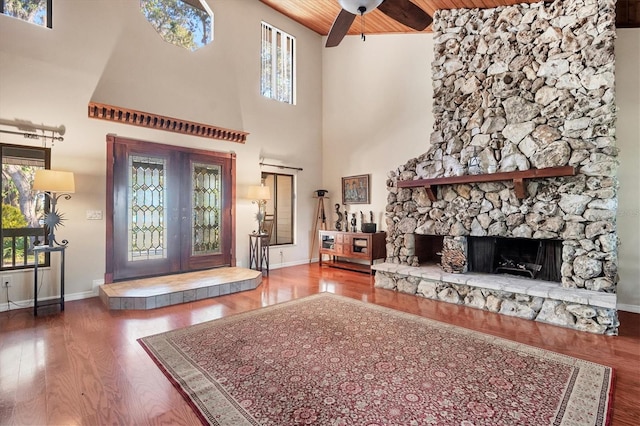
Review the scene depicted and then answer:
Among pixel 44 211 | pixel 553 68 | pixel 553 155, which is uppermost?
pixel 553 68

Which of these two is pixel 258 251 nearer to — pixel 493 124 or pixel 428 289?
pixel 428 289

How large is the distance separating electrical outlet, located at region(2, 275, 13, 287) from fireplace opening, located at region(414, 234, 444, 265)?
5629 millimetres

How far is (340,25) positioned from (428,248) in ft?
12.6

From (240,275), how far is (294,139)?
135 inches

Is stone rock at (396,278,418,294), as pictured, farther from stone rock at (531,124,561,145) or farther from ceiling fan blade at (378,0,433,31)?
ceiling fan blade at (378,0,433,31)

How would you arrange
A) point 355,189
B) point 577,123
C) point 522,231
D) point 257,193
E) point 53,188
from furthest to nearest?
point 355,189 < point 257,193 < point 522,231 < point 53,188 < point 577,123

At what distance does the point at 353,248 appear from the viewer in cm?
641

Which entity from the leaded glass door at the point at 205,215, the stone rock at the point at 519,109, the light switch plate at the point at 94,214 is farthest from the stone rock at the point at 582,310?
the light switch plate at the point at 94,214

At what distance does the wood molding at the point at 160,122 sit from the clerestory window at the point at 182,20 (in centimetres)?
138

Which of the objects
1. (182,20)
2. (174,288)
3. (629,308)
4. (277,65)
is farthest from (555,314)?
(182,20)

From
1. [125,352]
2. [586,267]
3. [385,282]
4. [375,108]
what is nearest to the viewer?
[125,352]

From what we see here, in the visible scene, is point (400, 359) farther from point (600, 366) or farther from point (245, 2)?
point (245, 2)

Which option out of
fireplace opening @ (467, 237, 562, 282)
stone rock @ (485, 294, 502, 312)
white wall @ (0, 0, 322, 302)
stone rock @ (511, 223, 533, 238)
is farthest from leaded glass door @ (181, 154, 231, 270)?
stone rock @ (511, 223, 533, 238)

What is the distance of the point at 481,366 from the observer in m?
2.54
